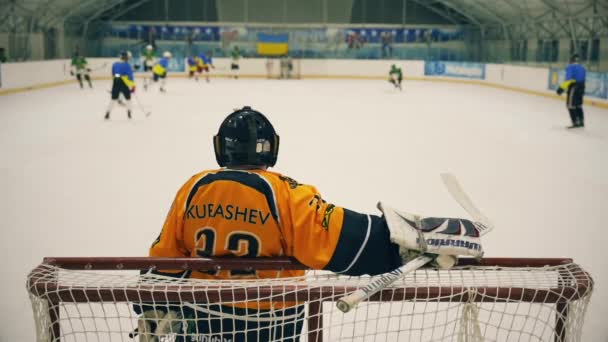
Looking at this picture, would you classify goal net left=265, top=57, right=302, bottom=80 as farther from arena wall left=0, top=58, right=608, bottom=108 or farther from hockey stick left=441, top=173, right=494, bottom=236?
A: hockey stick left=441, top=173, right=494, bottom=236

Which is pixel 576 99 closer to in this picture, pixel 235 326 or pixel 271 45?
pixel 235 326

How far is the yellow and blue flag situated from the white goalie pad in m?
26.3

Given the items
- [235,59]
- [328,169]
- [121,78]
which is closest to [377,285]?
[328,169]

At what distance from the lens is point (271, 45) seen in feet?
89.2

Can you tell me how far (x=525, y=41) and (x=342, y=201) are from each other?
19476 millimetres

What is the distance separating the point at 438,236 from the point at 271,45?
2662 cm

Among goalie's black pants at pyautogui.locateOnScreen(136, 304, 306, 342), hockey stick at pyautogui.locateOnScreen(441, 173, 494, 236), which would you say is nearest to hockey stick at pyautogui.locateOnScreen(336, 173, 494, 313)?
hockey stick at pyautogui.locateOnScreen(441, 173, 494, 236)

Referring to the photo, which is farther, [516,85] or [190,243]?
[516,85]

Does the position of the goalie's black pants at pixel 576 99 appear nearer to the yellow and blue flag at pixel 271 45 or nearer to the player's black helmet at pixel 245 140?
the player's black helmet at pixel 245 140

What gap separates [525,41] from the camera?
73.0 ft

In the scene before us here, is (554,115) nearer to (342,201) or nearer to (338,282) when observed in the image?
(342,201)

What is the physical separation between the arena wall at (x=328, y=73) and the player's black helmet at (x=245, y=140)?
1430 cm

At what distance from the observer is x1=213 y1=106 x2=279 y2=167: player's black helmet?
1564 mm

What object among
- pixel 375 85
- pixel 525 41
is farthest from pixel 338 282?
pixel 525 41
